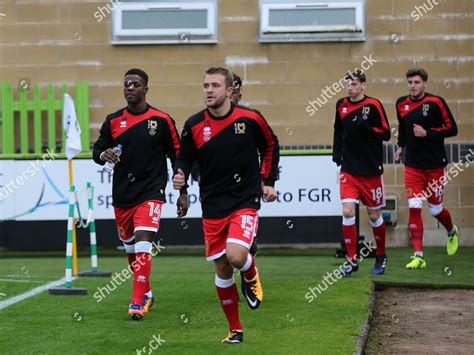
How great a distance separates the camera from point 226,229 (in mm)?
7668

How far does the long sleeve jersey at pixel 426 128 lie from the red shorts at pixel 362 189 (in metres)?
1.15

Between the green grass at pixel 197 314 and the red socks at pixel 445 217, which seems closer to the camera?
the green grass at pixel 197 314

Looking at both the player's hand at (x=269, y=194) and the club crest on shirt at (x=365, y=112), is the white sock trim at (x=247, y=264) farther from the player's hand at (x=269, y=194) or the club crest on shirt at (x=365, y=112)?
the club crest on shirt at (x=365, y=112)

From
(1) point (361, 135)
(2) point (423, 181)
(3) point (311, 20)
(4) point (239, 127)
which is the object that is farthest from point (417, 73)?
(4) point (239, 127)

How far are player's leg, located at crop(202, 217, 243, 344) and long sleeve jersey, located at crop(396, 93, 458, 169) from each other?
18.3 ft

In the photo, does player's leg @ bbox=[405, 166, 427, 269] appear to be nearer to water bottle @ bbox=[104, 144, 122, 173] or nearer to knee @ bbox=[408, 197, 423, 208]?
knee @ bbox=[408, 197, 423, 208]

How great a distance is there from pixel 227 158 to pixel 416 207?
5.66m

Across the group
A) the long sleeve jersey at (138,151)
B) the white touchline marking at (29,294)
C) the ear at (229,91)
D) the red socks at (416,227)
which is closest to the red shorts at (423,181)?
the red socks at (416,227)

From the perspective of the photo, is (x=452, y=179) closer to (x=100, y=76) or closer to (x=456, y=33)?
(x=456, y=33)

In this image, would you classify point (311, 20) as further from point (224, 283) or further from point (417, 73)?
point (224, 283)

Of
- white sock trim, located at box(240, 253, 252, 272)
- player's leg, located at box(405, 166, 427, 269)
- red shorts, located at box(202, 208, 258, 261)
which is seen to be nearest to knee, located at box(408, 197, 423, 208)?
player's leg, located at box(405, 166, 427, 269)

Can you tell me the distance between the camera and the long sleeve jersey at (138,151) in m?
9.24

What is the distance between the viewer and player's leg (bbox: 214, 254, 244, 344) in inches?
296

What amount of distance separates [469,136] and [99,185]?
5.84 metres
